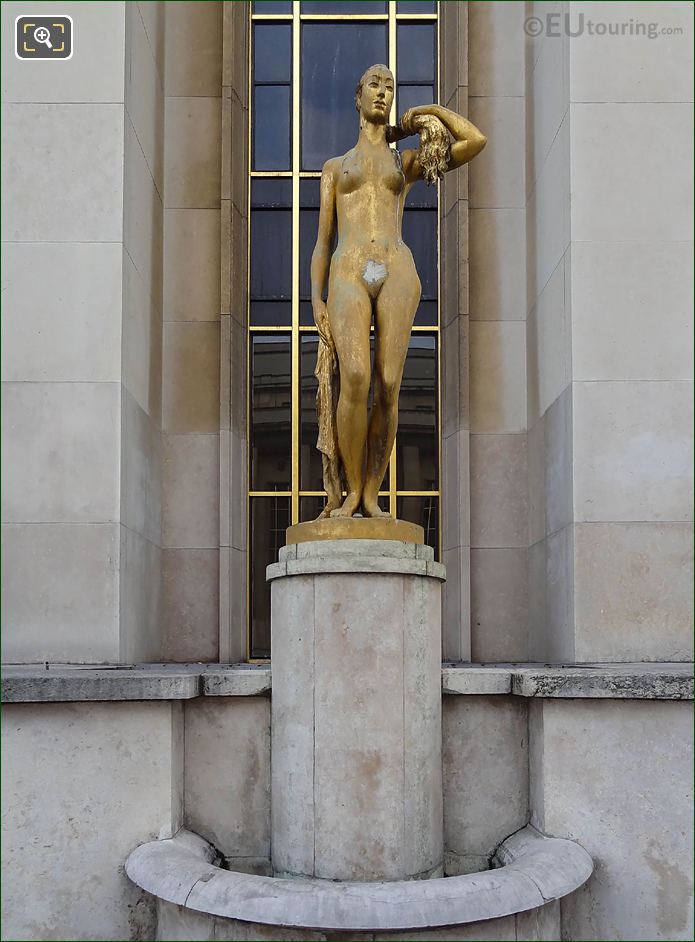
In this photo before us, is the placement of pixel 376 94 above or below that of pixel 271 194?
below

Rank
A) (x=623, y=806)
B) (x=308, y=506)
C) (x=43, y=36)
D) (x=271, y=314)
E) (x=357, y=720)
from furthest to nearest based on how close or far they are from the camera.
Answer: (x=271, y=314), (x=308, y=506), (x=43, y=36), (x=623, y=806), (x=357, y=720)

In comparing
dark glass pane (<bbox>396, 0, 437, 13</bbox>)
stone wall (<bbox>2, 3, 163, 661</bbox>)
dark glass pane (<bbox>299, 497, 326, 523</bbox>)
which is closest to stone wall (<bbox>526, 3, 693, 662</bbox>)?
dark glass pane (<bbox>396, 0, 437, 13</bbox>)

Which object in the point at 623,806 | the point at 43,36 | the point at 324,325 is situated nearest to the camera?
the point at 623,806

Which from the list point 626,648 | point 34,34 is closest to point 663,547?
point 626,648

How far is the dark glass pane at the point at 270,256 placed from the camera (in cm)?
1166

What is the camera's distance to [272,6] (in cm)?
1180

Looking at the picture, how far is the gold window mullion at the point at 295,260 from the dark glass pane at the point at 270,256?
3.5 inches

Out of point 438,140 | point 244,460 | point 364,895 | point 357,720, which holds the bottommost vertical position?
point 364,895

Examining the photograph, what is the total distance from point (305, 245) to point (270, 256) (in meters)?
0.47

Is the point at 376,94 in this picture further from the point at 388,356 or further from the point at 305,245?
the point at 305,245

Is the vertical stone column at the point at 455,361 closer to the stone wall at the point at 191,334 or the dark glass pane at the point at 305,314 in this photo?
the dark glass pane at the point at 305,314

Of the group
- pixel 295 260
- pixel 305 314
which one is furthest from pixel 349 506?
pixel 295 260

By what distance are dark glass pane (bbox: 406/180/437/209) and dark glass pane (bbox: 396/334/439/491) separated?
181cm

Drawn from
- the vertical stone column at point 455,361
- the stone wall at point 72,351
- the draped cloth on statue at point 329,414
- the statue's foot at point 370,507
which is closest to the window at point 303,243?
the vertical stone column at point 455,361
